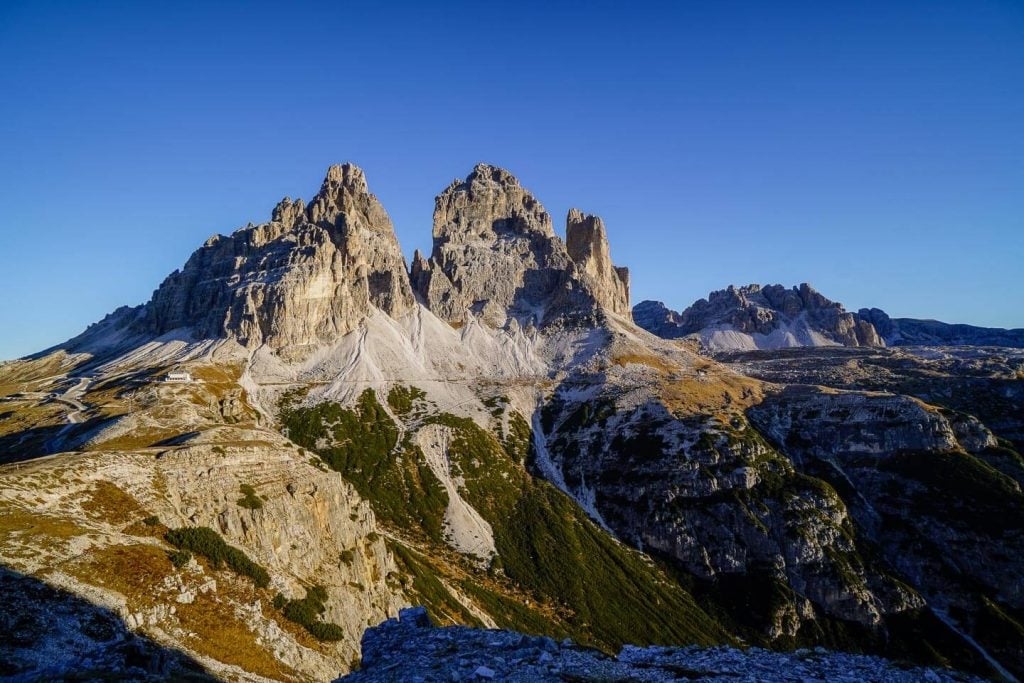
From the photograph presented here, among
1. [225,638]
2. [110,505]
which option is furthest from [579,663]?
[110,505]

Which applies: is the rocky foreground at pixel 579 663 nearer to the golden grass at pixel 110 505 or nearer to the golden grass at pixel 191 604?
the golden grass at pixel 191 604

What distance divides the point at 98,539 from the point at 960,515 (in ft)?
654

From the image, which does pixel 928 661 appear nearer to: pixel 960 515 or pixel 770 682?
pixel 960 515

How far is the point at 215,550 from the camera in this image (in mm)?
68875

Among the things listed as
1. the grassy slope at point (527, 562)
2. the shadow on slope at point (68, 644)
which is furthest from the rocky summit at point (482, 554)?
the grassy slope at point (527, 562)

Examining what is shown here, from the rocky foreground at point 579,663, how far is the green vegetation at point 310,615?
1186 inches

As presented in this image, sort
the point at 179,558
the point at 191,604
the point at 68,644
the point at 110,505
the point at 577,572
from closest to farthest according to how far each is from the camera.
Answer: the point at 68,644, the point at 191,604, the point at 179,558, the point at 110,505, the point at 577,572

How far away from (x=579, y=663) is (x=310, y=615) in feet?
160

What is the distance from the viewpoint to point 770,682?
1260 inches

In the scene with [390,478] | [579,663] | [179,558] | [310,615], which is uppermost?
[579,663]

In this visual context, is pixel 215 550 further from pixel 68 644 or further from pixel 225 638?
pixel 68 644

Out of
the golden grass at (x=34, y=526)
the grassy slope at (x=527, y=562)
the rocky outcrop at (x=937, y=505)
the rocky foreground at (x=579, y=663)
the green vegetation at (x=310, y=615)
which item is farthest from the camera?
Result: the rocky outcrop at (x=937, y=505)

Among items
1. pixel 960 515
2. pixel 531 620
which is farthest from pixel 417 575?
pixel 960 515

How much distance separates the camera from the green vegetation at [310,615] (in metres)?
68.4
